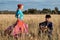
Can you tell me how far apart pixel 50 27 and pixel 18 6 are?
124cm

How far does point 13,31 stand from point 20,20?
1.31 feet

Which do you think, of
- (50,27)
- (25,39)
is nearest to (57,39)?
(25,39)

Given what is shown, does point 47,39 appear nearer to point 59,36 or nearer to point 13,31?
point 59,36

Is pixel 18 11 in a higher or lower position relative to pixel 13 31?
higher

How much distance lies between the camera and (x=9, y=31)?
9047 mm

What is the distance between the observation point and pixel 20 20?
29.5 feet

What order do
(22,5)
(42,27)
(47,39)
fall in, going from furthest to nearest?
(22,5)
(42,27)
(47,39)

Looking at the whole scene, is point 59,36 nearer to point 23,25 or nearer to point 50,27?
point 50,27

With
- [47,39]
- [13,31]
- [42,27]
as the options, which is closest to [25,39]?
[47,39]

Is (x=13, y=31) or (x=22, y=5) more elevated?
(x=22, y=5)

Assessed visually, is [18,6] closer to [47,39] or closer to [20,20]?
[20,20]

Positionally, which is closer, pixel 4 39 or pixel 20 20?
pixel 4 39

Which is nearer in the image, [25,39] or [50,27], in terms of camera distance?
[25,39]

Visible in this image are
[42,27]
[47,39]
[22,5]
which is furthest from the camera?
[22,5]
